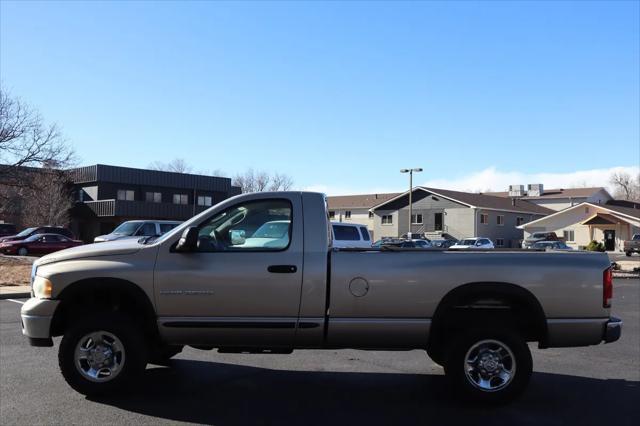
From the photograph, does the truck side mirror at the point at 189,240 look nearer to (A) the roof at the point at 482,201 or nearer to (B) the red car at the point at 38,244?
(B) the red car at the point at 38,244

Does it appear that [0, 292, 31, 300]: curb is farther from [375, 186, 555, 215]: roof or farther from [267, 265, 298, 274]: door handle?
[375, 186, 555, 215]: roof

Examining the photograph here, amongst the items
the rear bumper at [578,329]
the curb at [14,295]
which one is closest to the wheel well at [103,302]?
the rear bumper at [578,329]

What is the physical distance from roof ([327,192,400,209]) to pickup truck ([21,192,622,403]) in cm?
6962

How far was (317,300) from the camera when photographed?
523cm

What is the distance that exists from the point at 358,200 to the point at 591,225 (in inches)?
1208

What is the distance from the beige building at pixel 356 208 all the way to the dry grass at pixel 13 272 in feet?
172

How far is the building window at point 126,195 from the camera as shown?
48.7 meters

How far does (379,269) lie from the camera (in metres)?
5.21

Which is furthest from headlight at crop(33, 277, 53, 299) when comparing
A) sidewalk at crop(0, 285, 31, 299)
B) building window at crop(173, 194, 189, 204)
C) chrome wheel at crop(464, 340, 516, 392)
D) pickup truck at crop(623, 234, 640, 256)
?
pickup truck at crop(623, 234, 640, 256)

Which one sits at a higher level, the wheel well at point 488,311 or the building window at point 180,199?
the building window at point 180,199

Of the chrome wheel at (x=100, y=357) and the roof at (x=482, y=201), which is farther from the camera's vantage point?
the roof at (x=482, y=201)

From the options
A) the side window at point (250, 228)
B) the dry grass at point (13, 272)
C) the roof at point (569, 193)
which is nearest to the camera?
the side window at point (250, 228)

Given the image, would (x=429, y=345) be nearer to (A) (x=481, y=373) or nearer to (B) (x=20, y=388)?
(A) (x=481, y=373)

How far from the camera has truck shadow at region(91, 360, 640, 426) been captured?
4.95 m
